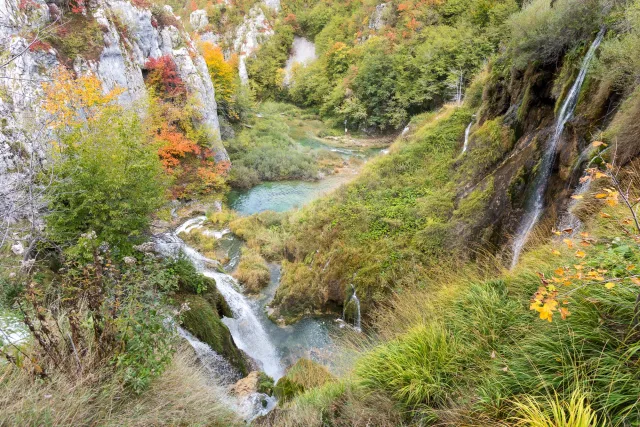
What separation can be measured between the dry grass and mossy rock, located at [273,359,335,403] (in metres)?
2.20

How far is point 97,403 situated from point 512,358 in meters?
3.49

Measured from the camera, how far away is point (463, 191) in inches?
395

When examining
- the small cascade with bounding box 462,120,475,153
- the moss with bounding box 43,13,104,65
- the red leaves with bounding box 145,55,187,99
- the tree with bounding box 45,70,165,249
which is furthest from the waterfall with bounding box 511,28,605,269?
the red leaves with bounding box 145,55,187,99

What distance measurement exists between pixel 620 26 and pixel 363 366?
7725mm

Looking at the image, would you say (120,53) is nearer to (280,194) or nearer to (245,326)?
(280,194)

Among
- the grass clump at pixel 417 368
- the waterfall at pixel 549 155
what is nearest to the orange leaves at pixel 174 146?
the waterfall at pixel 549 155

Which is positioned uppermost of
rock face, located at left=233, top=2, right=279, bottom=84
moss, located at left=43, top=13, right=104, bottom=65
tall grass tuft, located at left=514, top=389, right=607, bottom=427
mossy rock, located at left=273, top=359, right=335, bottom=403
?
rock face, located at left=233, top=2, right=279, bottom=84

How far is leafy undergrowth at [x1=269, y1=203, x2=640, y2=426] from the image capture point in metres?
2.17

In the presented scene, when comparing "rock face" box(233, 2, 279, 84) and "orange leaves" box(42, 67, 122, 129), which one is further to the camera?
"rock face" box(233, 2, 279, 84)

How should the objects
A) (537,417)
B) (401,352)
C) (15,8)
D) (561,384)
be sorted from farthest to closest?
(15,8) → (401,352) → (561,384) → (537,417)

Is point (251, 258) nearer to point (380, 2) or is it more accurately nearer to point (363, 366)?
point (363, 366)

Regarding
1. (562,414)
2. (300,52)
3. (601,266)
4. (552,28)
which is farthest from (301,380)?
(300,52)

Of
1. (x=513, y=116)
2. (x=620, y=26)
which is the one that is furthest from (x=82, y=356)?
(x=513, y=116)

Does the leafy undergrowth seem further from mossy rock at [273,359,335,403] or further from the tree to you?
the tree
